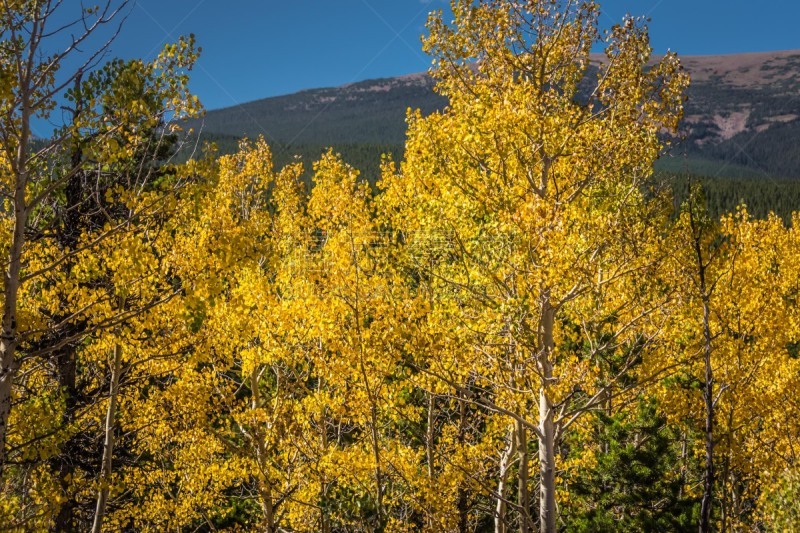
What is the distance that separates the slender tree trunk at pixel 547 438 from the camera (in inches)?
338

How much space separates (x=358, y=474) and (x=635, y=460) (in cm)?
743

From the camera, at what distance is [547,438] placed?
347 inches

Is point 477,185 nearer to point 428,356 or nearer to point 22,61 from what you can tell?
point 428,356

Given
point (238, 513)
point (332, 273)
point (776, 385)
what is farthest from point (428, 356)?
point (238, 513)

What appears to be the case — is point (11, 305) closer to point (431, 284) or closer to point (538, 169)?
point (431, 284)

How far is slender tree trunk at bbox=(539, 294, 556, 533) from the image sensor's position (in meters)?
8.59

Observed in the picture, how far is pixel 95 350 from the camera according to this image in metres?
12.2

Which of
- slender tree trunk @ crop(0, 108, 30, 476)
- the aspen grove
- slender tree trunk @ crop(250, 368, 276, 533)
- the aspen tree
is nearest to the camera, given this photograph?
slender tree trunk @ crop(0, 108, 30, 476)

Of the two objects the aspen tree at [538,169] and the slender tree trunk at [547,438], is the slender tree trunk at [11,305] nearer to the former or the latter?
the aspen tree at [538,169]

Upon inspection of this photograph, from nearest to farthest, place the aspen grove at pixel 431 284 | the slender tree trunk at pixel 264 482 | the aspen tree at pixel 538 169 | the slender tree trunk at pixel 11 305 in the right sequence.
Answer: the slender tree trunk at pixel 11 305 → the aspen grove at pixel 431 284 → the aspen tree at pixel 538 169 → the slender tree trunk at pixel 264 482

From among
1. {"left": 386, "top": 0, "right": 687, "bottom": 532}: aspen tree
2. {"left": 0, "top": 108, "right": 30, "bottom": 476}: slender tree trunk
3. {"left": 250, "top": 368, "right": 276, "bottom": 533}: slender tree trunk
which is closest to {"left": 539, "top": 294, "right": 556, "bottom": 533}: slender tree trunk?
{"left": 386, "top": 0, "right": 687, "bottom": 532}: aspen tree

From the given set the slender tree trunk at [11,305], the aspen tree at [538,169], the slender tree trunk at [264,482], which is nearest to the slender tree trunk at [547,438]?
the aspen tree at [538,169]

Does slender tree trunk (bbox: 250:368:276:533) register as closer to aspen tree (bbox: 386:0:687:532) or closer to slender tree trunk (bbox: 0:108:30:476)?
aspen tree (bbox: 386:0:687:532)

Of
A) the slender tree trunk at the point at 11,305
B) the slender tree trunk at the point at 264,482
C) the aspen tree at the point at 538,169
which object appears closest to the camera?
the slender tree trunk at the point at 11,305
